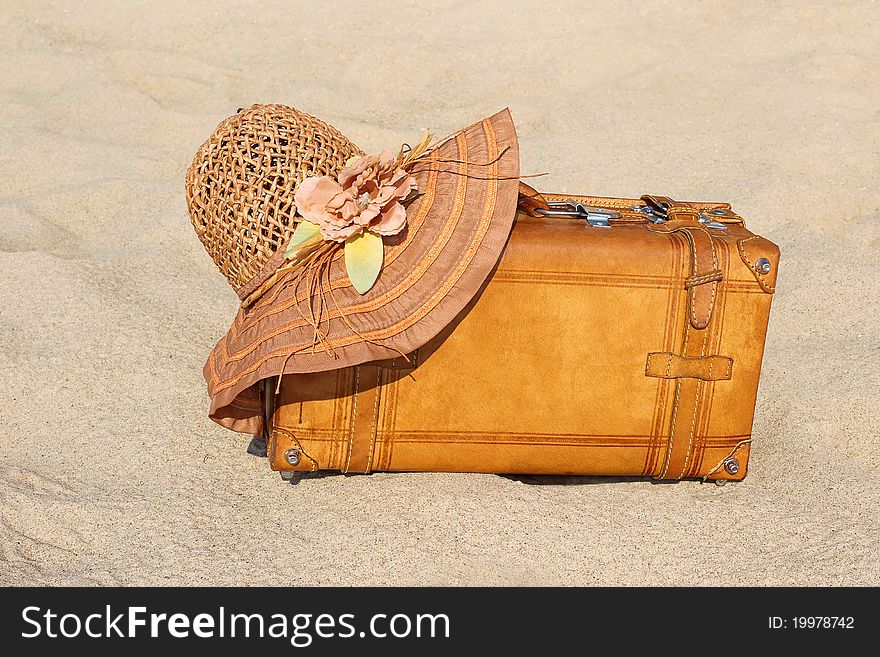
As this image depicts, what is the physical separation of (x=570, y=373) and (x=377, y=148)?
2019mm

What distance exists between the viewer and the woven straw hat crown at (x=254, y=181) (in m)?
2.10

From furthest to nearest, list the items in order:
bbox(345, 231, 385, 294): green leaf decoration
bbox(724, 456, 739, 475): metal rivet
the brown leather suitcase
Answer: bbox(724, 456, 739, 475): metal rivet < the brown leather suitcase < bbox(345, 231, 385, 294): green leaf decoration

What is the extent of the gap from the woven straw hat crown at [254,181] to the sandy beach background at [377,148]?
1.69ft

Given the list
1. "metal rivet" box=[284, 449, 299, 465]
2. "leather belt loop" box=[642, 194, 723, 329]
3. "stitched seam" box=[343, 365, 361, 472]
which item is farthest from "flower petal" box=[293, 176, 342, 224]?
"leather belt loop" box=[642, 194, 723, 329]

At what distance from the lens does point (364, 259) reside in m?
2.04

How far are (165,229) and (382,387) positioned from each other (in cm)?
150

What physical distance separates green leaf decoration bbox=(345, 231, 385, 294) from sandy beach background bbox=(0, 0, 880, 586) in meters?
0.48

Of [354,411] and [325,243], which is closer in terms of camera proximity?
[325,243]

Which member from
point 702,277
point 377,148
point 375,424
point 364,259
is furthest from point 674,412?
point 377,148

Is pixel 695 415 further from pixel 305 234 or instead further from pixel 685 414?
pixel 305 234

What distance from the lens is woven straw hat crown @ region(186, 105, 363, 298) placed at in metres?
2.10

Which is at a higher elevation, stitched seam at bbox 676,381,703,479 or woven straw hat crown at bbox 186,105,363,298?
woven straw hat crown at bbox 186,105,363,298

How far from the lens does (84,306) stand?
9.50 ft

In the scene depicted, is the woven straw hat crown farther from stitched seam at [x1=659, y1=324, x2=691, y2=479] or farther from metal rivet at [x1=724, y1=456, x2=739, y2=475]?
metal rivet at [x1=724, y1=456, x2=739, y2=475]
